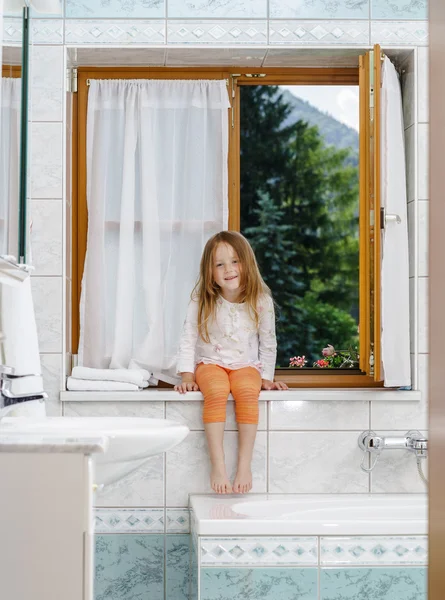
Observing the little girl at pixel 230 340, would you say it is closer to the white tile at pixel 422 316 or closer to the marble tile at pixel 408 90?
the white tile at pixel 422 316

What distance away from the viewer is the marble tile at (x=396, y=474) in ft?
10.1

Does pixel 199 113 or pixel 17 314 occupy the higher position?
pixel 199 113

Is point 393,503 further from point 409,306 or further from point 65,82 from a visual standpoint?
point 65,82

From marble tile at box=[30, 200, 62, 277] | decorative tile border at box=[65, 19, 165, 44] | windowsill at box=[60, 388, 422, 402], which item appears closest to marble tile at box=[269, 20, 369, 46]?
decorative tile border at box=[65, 19, 165, 44]

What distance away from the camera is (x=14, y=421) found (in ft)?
6.99

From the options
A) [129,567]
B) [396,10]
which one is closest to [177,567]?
[129,567]

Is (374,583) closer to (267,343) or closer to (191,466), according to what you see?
(191,466)

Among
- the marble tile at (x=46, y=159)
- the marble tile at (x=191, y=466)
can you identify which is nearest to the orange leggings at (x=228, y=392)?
the marble tile at (x=191, y=466)

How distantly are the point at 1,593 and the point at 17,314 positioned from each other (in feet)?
3.54

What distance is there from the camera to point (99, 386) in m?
3.03

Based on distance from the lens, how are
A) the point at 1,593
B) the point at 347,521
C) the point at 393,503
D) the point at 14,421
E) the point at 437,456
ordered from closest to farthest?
the point at 437,456 < the point at 1,593 < the point at 14,421 < the point at 347,521 < the point at 393,503

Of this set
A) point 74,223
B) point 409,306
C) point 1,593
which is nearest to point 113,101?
point 74,223

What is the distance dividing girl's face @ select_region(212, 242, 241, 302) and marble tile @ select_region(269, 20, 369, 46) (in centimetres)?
79

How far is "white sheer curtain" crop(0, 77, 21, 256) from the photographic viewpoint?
2170mm
